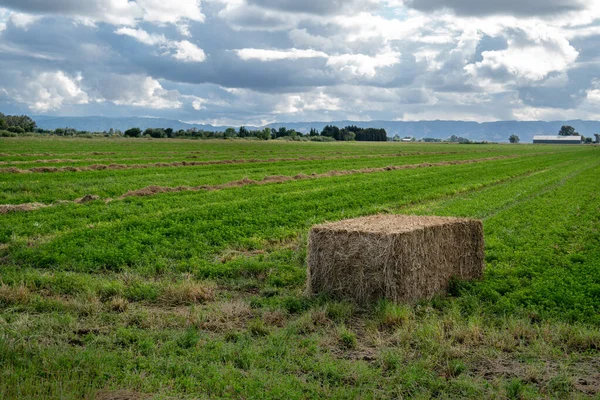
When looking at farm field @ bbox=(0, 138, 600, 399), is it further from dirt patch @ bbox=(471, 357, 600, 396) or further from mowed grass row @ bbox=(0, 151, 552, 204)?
mowed grass row @ bbox=(0, 151, 552, 204)

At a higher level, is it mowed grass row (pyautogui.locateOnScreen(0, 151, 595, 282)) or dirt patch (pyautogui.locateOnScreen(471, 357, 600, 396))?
mowed grass row (pyautogui.locateOnScreen(0, 151, 595, 282))

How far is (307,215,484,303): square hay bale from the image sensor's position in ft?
32.6

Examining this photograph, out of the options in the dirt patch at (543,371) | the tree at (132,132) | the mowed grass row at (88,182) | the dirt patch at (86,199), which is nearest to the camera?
the dirt patch at (543,371)

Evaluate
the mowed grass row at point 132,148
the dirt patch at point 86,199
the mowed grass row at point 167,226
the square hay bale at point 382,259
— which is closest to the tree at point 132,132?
the mowed grass row at point 132,148

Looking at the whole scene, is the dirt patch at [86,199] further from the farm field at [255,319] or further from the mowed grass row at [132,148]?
the mowed grass row at [132,148]

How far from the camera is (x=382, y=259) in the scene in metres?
9.89

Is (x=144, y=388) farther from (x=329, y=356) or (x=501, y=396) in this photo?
(x=501, y=396)

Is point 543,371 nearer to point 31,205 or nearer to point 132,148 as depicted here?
point 31,205

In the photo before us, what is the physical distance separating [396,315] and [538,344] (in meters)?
2.13

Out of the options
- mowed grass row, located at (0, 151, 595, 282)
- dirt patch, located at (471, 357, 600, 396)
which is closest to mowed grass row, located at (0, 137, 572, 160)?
mowed grass row, located at (0, 151, 595, 282)

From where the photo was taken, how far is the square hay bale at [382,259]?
391 inches

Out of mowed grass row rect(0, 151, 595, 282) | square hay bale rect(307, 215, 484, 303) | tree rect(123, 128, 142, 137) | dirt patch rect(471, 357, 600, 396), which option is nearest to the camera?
dirt patch rect(471, 357, 600, 396)

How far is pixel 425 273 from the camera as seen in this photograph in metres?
10.6

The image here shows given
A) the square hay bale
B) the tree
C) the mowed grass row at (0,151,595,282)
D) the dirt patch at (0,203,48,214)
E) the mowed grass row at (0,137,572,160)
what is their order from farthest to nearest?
the tree → the mowed grass row at (0,137,572,160) → the dirt patch at (0,203,48,214) → the mowed grass row at (0,151,595,282) → the square hay bale
